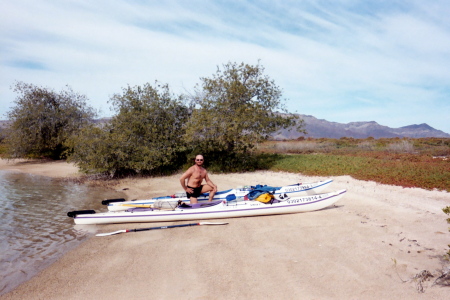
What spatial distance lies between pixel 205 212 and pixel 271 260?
3109 millimetres

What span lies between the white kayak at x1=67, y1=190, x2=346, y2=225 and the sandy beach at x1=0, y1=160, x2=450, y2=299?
0.21 meters

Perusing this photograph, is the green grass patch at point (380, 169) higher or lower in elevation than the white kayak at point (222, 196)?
higher

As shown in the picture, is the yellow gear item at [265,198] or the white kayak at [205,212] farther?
the yellow gear item at [265,198]

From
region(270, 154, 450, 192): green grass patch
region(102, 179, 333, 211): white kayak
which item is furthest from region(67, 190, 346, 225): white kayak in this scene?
region(270, 154, 450, 192): green grass patch

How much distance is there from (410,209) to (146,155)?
473 inches

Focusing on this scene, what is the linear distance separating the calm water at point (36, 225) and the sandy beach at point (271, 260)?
1.44 ft

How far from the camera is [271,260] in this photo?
18.1 ft

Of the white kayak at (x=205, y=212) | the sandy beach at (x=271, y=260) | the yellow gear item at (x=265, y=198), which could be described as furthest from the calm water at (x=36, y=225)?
the yellow gear item at (x=265, y=198)

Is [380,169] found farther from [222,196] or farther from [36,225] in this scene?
[36,225]

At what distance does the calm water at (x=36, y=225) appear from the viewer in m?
5.91

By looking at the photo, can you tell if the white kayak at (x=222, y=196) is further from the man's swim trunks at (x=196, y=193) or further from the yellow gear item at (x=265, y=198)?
the yellow gear item at (x=265, y=198)

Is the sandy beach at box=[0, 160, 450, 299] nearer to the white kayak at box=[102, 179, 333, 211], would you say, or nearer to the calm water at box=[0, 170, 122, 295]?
the calm water at box=[0, 170, 122, 295]

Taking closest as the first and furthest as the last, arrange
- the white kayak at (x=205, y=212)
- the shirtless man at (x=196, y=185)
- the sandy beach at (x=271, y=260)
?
the sandy beach at (x=271, y=260) < the white kayak at (x=205, y=212) < the shirtless man at (x=196, y=185)

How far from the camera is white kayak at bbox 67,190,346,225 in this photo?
8.32 metres
